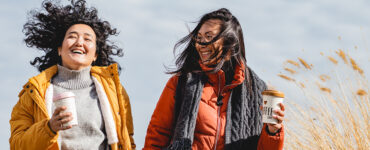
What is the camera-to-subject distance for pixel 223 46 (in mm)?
3730

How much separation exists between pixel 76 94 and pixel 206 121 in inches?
45.1

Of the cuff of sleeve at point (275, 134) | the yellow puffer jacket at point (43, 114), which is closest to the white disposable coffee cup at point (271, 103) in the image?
the cuff of sleeve at point (275, 134)

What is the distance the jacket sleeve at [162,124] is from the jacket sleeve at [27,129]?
0.69 meters

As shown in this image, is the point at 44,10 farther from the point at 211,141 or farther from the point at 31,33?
the point at 211,141

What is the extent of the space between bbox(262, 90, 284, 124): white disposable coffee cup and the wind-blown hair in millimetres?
512

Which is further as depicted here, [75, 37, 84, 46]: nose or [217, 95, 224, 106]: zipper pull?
→ [75, 37, 84, 46]: nose

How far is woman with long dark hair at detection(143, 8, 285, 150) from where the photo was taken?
344 cm

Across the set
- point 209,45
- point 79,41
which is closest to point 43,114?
point 79,41

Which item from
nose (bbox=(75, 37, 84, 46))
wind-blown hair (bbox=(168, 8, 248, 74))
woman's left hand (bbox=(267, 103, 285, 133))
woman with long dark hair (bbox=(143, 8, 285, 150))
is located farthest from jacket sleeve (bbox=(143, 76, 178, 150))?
nose (bbox=(75, 37, 84, 46))

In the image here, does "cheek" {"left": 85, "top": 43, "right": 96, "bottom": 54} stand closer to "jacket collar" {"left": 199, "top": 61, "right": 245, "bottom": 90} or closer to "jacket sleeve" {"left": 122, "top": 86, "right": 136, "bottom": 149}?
"jacket sleeve" {"left": 122, "top": 86, "right": 136, "bottom": 149}

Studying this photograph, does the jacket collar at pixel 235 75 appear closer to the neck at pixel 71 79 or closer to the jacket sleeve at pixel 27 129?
the neck at pixel 71 79

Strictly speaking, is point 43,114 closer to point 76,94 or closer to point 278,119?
point 76,94

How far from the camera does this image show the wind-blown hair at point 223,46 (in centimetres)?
374

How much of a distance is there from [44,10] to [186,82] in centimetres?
179
